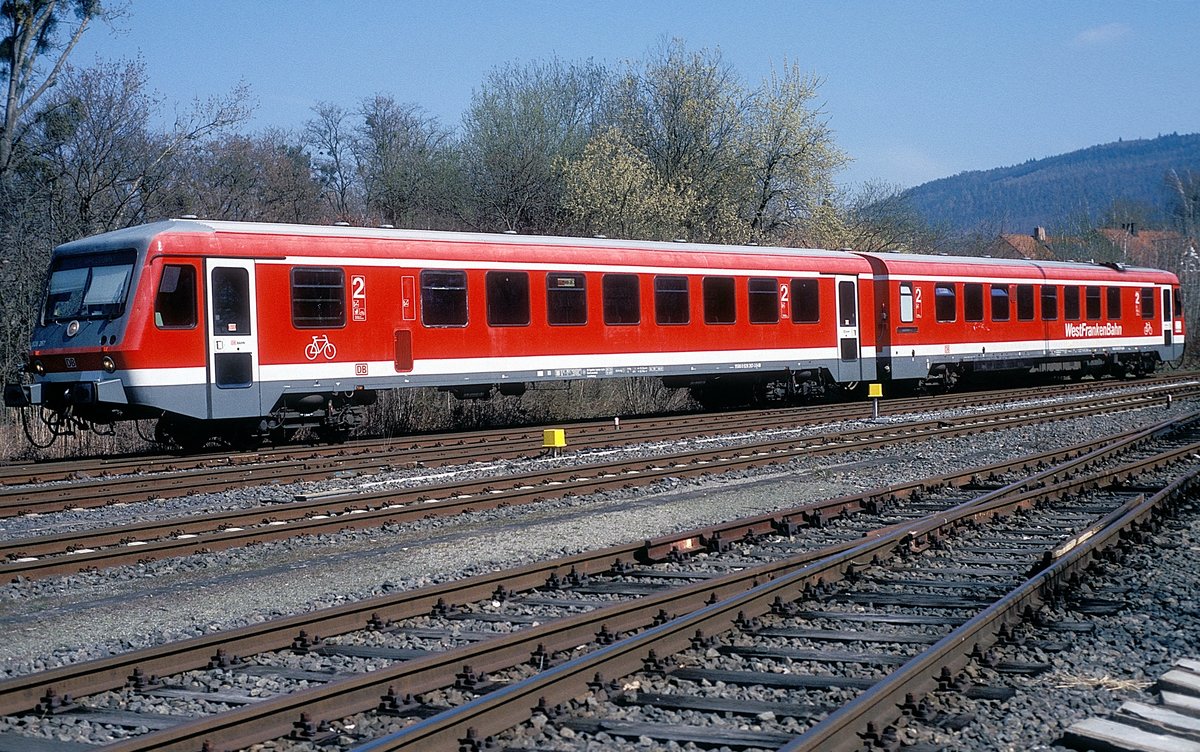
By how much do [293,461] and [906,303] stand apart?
14750 mm

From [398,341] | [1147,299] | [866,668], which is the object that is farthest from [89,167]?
[1147,299]

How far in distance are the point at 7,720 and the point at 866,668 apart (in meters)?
4.13

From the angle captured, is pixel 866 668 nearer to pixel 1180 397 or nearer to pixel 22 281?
pixel 22 281

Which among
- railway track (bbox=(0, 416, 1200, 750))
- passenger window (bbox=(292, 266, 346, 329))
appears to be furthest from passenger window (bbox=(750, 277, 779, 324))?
railway track (bbox=(0, 416, 1200, 750))

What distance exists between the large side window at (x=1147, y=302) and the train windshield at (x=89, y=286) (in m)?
27.9

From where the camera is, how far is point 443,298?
17.9m

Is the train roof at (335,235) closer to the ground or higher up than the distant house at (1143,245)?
closer to the ground

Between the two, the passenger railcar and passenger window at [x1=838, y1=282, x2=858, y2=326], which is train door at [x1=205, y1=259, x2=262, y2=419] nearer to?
passenger window at [x1=838, y1=282, x2=858, y2=326]

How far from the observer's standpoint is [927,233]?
187 ft

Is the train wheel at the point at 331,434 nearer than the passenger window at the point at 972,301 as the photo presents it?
Yes

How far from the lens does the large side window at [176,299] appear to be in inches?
598

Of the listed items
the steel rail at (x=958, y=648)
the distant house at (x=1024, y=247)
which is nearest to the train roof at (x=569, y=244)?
the steel rail at (x=958, y=648)

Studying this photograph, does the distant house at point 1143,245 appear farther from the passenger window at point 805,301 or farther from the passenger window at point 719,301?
the passenger window at point 719,301

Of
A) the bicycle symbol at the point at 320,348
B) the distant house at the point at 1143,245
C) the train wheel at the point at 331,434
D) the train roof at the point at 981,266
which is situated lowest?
the train wheel at the point at 331,434
